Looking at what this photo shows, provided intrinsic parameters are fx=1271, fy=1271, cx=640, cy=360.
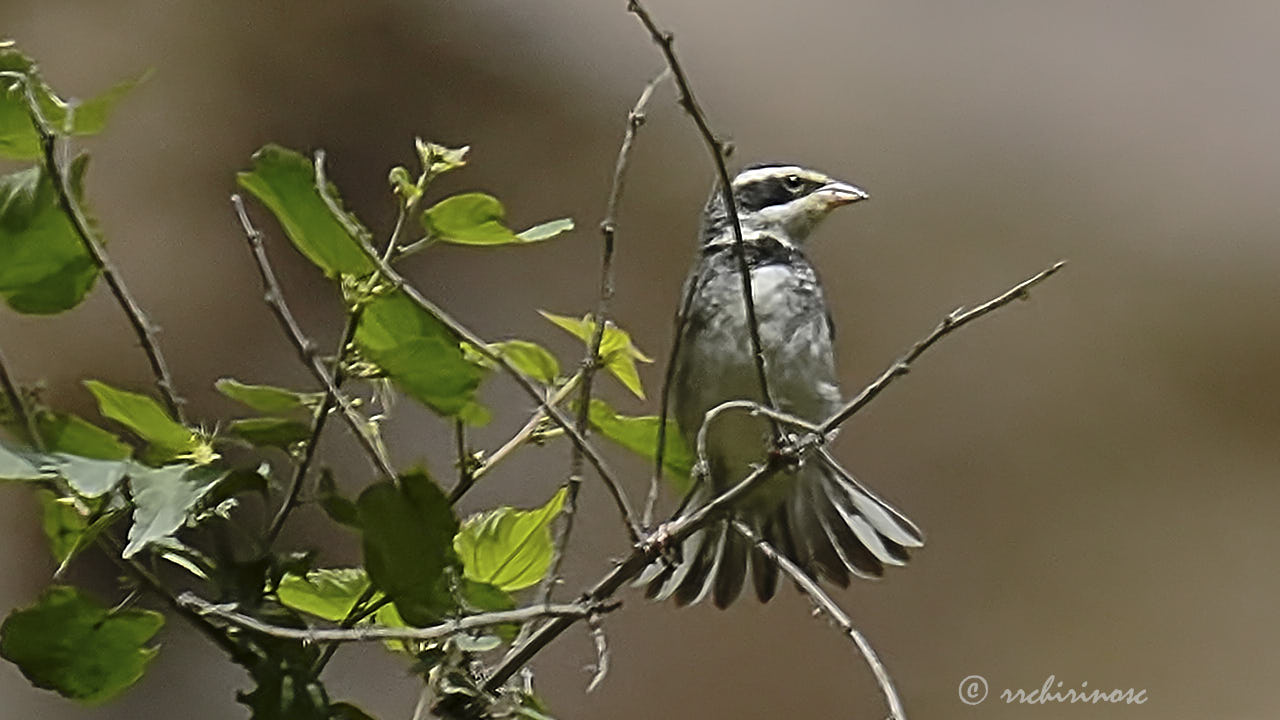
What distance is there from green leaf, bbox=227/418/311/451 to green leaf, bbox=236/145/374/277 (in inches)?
2.9

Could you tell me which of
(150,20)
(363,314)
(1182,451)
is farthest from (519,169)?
(363,314)

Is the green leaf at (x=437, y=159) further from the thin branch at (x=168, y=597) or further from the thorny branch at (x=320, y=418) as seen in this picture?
the thin branch at (x=168, y=597)

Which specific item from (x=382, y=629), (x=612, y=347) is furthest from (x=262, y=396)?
(x=612, y=347)

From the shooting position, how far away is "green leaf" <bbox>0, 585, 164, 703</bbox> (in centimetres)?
56

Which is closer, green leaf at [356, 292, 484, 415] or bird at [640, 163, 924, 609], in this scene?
green leaf at [356, 292, 484, 415]

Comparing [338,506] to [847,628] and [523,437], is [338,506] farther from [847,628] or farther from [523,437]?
[847,628]

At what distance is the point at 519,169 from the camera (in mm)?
1717

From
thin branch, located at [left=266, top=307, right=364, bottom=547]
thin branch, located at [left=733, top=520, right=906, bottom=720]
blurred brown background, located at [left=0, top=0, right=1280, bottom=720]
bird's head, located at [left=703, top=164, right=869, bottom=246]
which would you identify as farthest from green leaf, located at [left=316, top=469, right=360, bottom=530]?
blurred brown background, located at [left=0, top=0, right=1280, bottom=720]

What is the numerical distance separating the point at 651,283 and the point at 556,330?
0.14 m

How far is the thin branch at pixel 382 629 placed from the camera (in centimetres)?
55

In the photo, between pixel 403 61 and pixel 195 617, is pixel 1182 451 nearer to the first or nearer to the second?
pixel 403 61

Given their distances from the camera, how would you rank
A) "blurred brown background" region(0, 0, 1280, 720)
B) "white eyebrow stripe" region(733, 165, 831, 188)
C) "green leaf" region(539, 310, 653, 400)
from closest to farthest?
"green leaf" region(539, 310, 653, 400), "white eyebrow stripe" region(733, 165, 831, 188), "blurred brown background" region(0, 0, 1280, 720)

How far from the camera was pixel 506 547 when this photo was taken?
66 centimetres

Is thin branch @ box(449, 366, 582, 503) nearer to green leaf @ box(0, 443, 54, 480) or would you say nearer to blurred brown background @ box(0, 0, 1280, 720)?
green leaf @ box(0, 443, 54, 480)
